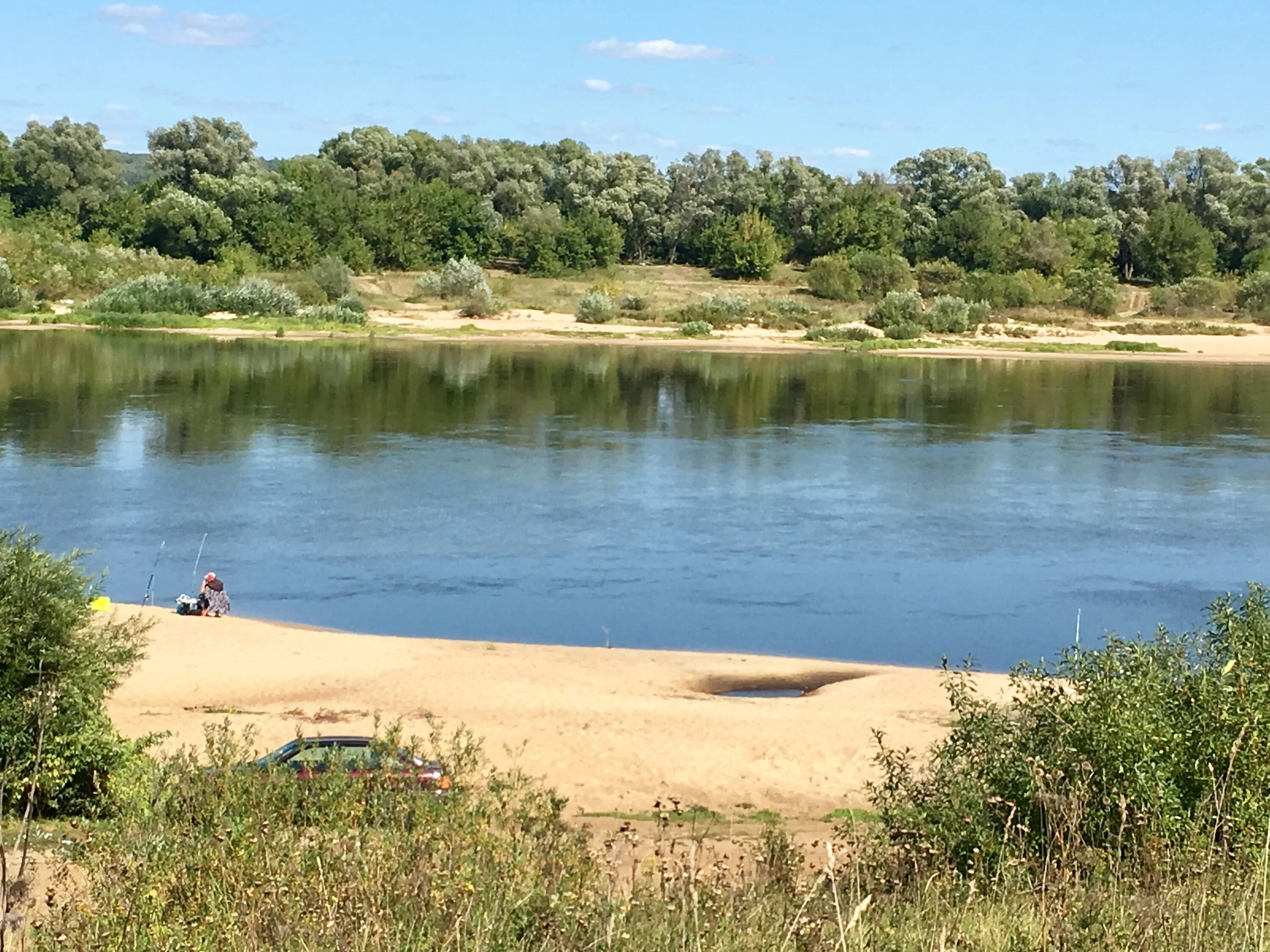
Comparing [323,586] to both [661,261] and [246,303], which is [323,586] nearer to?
[246,303]

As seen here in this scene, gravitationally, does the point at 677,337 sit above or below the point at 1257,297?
below

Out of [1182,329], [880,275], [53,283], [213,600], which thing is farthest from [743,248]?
[213,600]

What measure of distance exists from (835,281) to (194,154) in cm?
5066

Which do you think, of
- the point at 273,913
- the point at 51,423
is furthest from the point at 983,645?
the point at 51,423

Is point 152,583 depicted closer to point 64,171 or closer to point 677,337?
point 677,337

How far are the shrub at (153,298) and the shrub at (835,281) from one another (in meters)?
43.3

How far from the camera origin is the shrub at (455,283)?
334 ft

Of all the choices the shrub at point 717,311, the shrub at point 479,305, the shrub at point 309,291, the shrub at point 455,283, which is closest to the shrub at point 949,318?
the shrub at point 717,311

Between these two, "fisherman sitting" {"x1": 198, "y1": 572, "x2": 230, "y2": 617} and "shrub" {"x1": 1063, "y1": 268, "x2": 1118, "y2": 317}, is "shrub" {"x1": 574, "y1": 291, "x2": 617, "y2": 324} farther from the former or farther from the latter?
"fisherman sitting" {"x1": 198, "y1": 572, "x2": 230, "y2": 617}

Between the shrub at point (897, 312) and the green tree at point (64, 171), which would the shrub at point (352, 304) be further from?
the shrub at point (897, 312)

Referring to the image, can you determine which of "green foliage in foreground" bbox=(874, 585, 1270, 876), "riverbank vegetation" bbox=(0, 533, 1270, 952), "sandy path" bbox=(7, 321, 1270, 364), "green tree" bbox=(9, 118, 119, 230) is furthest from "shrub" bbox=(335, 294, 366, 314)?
"green foliage in foreground" bbox=(874, 585, 1270, 876)

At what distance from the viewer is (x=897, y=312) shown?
9888 cm

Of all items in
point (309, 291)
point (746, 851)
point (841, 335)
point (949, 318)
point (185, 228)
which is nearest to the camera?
point (746, 851)

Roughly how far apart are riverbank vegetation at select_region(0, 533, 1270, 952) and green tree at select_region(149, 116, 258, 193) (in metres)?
113
